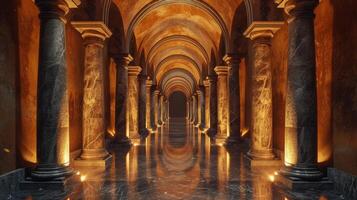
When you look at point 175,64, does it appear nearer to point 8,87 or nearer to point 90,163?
point 90,163

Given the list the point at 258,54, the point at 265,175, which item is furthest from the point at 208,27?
the point at 265,175

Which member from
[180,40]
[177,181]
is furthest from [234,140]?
[180,40]

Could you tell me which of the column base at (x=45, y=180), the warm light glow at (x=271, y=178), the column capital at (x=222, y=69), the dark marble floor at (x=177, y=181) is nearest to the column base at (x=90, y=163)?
the dark marble floor at (x=177, y=181)

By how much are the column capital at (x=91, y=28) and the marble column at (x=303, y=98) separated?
5.09 metres

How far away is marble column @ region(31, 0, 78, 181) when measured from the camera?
19.6 feet

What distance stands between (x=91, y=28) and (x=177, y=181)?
495 centimetres

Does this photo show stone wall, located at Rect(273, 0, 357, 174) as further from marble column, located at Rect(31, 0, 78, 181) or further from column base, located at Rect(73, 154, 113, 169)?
column base, located at Rect(73, 154, 113, 169)

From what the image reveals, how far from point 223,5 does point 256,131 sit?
6.21 m

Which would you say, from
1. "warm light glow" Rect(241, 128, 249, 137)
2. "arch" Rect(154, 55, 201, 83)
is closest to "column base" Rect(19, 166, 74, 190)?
"warm light glow" Rect(241, 128, 249, 137)

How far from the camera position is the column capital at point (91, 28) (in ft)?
27.3

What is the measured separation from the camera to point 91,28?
8.45m

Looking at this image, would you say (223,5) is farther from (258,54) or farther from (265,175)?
(265,175)

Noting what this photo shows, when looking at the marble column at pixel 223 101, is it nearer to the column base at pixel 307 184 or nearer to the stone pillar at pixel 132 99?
the stone pillar at pixel 132 99

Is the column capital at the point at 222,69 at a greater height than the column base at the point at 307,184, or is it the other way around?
the column capital at the point at 222,69
